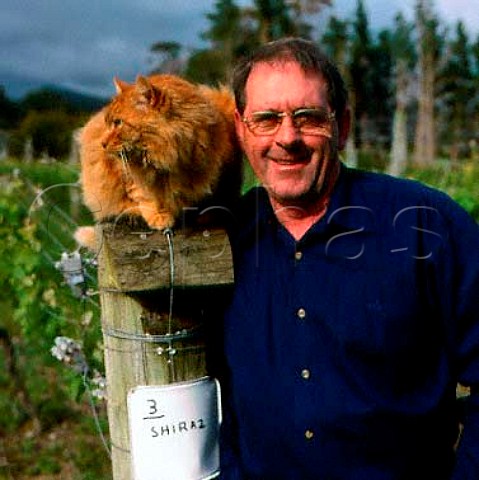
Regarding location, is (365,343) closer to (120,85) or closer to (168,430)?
(168,430)

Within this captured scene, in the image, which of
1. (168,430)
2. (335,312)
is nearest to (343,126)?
(335,312)

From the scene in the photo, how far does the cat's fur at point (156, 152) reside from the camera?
2549mm

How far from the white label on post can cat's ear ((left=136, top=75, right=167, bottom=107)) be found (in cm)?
114

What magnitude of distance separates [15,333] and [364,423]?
441cm

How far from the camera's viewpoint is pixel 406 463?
192 cm

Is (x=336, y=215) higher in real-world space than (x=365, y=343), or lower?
higher

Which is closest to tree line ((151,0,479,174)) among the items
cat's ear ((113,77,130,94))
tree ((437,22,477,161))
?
tree ((437,22,477,161))

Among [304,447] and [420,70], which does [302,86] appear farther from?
[420,70]

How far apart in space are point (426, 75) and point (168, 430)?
3092cm

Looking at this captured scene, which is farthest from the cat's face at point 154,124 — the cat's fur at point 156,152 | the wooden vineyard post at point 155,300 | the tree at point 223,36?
the tree at point 223,36

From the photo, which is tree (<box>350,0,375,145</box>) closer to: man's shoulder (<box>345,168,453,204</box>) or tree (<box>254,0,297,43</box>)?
tree (<box>254,0,297,43</box>)

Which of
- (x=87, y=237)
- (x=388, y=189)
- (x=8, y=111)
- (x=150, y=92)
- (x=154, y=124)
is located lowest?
(x=87, y=237)

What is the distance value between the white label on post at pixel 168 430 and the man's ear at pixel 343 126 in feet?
2.68

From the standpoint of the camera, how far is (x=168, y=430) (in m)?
1.91
